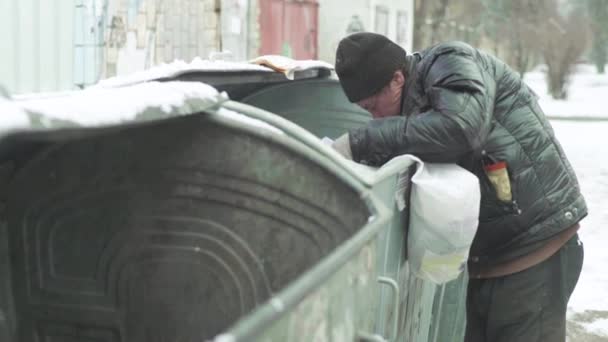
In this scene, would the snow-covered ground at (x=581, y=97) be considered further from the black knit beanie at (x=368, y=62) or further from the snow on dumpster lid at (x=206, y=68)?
the black knit beanie at (x=368, y=62)

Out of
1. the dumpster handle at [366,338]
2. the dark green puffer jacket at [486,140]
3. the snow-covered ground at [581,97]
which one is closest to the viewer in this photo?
the dumpster handle at [366,338]

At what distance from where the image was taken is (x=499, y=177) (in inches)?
106

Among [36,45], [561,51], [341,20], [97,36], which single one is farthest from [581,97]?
[36,45]

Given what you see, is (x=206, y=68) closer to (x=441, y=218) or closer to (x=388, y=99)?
(x=388, y=99)

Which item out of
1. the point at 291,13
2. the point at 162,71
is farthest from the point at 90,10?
the point at 291,13

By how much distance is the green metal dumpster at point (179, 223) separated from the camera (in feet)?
6.79

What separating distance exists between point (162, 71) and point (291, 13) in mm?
9628

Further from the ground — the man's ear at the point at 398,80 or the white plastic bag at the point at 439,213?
the man's ear at the point at 398,80

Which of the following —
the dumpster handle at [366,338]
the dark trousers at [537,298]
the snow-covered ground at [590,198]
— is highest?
the dumpster handle at [366,338]

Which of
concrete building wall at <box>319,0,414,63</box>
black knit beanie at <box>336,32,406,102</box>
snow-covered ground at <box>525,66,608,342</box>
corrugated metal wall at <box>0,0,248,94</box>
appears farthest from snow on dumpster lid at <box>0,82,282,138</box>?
concrete building wall at <box>319,0,414,63</box>

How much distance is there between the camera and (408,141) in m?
2.49

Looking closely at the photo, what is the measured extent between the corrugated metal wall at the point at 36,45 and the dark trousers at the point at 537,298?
10.2 ft

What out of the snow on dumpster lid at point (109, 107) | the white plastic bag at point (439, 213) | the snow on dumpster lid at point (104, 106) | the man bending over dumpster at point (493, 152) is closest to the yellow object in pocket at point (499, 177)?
the man bending over dumpster at point (493, 152)

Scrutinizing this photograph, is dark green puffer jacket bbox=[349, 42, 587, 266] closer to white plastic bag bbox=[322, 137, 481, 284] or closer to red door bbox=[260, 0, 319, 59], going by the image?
white plastic bag bbox=[322, 137, 481, 284]
